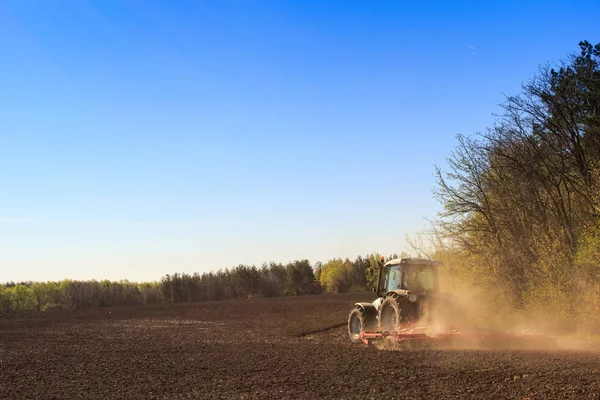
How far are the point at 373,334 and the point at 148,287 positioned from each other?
44.3m

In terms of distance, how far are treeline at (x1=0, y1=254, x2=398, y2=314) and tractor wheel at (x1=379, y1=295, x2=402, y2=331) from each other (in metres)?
39.0

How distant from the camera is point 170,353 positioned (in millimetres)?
16312

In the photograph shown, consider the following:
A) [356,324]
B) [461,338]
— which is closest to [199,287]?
[356,324]

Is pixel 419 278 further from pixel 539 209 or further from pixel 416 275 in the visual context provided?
pixel 539 209

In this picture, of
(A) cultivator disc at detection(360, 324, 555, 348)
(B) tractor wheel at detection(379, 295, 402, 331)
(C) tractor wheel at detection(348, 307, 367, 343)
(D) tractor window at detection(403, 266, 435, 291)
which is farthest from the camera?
(C) tractor wheel at detection(348, 307, 367, 343)

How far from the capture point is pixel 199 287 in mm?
57844

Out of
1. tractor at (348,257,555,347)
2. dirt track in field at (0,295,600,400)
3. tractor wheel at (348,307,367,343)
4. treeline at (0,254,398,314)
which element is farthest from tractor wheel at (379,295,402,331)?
treeline at (0,254,398,314)

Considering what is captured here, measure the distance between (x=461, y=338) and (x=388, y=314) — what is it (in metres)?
2.41

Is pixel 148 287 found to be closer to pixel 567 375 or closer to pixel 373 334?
pixel 373 334

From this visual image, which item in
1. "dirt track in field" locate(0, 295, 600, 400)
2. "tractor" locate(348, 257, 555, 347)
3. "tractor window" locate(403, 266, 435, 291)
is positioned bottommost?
"dirt track in field" locate(0, 295, 600, 400)

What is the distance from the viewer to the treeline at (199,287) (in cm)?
4784

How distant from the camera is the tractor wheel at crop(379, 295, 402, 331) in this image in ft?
50.6

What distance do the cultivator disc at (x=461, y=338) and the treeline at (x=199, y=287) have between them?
131 feet

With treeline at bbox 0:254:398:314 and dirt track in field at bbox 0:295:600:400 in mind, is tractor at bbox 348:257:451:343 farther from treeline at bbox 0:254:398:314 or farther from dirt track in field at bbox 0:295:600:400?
treeline at bbox 0:254:398:314
